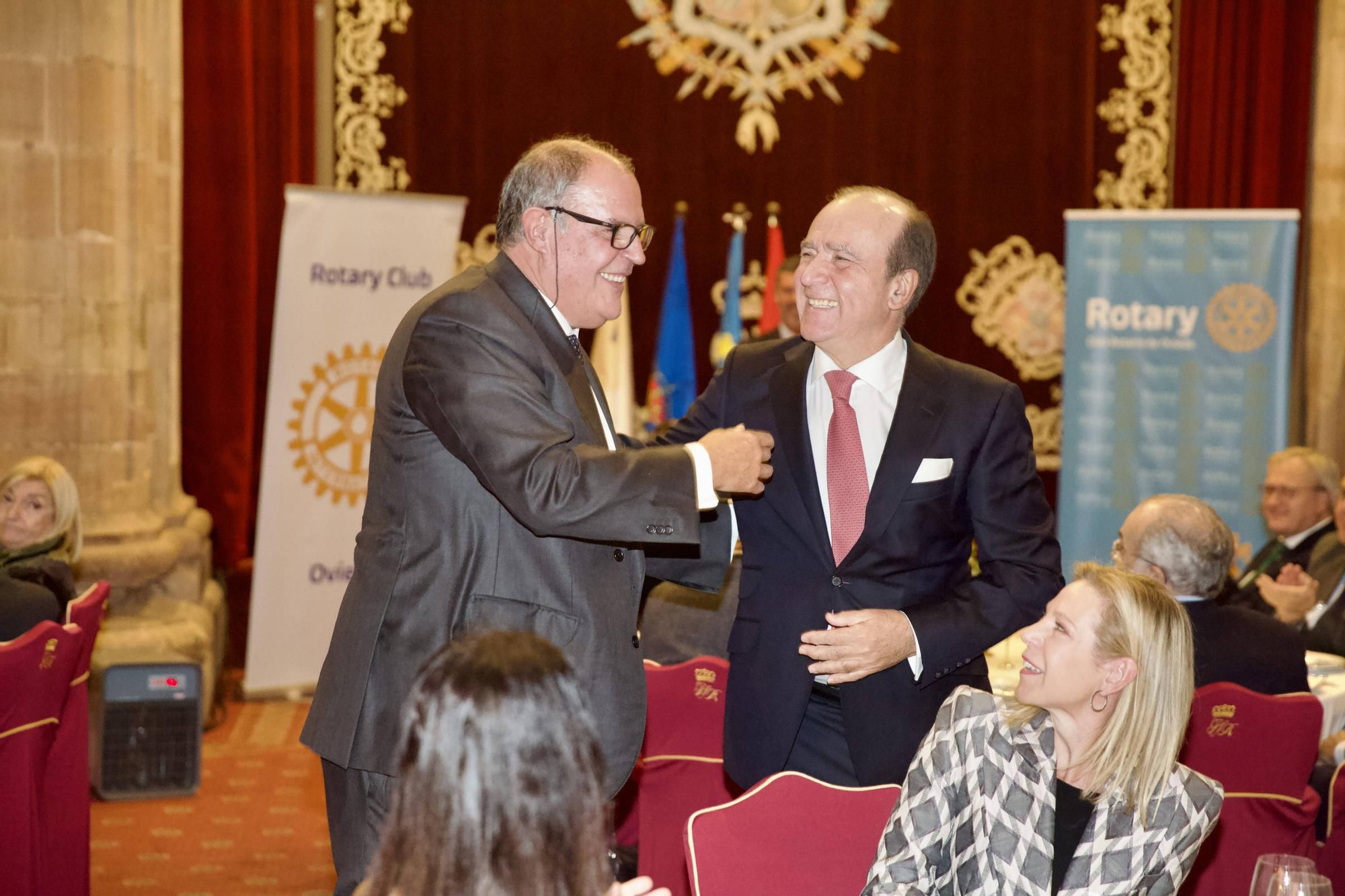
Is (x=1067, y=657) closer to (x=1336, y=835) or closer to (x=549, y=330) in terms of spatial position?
(x=549, y=330)

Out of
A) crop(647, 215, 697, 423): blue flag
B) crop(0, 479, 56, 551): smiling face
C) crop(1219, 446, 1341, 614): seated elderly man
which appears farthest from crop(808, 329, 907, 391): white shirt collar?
crop(647, 215, 697, 423): blue flag

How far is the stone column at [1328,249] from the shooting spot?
750 cm

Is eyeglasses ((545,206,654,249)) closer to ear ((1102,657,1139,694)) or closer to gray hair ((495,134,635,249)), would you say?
gray hair ((495,134,635,249))

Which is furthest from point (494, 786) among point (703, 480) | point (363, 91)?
point (363, 91)

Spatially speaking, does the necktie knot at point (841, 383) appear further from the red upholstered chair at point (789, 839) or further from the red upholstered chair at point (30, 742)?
Result: the red upholstered chair at point (30, 742)

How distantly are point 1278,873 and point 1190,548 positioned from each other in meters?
1.57

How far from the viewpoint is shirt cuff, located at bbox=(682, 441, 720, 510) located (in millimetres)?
2082

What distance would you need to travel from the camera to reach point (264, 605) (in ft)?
20.4

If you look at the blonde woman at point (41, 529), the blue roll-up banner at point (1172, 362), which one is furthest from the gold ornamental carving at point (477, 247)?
the blonde woman at point (41, 529)

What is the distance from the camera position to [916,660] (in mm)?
2445

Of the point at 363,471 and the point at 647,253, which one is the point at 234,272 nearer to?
the point at 363,471

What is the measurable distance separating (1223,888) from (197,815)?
134 inches

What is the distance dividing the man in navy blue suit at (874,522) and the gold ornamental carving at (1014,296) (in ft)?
18.5

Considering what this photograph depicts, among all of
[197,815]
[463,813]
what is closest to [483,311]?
[463,813]
